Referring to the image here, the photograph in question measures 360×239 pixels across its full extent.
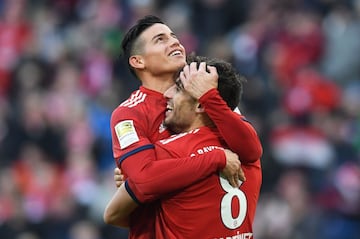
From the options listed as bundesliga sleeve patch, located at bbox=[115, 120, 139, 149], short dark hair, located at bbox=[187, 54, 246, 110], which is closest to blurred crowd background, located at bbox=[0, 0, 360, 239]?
short dark hair, located at bbox=[187, 54, 246, 110]

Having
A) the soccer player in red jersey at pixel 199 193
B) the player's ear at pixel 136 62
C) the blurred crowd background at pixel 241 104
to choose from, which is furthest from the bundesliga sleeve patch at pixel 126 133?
the blurred crowd background at pixel 241 104

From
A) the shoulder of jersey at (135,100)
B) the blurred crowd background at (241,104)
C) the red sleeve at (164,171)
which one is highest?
the shoulder of jersey at (135,100)

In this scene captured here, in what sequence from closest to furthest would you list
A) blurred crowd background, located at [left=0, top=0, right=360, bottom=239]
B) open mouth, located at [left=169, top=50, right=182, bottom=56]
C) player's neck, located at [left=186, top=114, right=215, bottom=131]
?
1. player's neck, located at [left=186, top=114, right=215, bottom=131]
2. open mouth, located at [left=169, top=50, right=182, bottom=56]
3. blurred crowd background, located at [left=0, top=0, right=360, bottom=239]

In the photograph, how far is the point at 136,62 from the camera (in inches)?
246

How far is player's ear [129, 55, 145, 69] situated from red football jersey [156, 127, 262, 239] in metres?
0.47

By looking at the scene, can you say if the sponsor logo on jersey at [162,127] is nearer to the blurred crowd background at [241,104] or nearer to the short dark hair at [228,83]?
the short dark hair at [228,83]

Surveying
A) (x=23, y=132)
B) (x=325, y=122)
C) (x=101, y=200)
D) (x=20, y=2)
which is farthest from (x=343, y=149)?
(x=20, y=2)

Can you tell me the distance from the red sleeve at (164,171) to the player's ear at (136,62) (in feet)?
1.81

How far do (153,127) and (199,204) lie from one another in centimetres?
45

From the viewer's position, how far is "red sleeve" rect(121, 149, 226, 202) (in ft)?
19.0

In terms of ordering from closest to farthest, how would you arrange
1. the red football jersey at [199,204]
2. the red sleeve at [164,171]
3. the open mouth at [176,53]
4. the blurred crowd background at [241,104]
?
the red sleeve at [164,171], the red football jersey at [199,204], the open mouth at [176,53], the blurred crowd background at [241,104]

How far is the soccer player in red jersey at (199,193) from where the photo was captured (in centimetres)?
591

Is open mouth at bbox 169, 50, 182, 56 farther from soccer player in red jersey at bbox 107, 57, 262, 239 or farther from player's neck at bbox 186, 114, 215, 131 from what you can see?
player's neck at bbox 186, 114, 215, 131

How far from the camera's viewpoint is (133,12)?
14.0 metres
